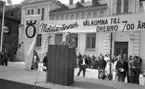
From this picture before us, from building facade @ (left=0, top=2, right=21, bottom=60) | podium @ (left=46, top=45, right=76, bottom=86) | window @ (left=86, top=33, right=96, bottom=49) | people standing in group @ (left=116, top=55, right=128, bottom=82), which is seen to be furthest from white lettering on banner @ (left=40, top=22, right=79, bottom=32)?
building facade @ (left=0, top=2, right=21, bottom=60)

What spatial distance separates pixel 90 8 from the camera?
2400 centimetres

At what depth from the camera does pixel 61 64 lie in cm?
454

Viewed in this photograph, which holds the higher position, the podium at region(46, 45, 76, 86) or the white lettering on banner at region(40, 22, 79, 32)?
the white lettering on banner at region(40, 22, 79, 32)

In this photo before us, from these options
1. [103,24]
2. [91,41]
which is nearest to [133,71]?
[103,24]

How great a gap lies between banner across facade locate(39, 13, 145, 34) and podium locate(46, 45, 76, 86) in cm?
126

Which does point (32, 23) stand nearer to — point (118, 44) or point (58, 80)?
point (58, 80)

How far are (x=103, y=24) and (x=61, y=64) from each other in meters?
1.77

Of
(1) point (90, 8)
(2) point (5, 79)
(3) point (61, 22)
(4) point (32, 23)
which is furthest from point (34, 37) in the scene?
(1) point (90, 8)

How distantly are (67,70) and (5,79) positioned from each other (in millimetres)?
1760

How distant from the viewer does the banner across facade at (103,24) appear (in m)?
5.00

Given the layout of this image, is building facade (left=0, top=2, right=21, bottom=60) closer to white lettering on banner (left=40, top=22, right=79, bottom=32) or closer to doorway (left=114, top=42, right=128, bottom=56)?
doorway (left=114, top=42, right=128, bottom=56)

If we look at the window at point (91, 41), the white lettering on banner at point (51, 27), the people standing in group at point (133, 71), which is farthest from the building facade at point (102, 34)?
the white lettering on banner at point (51, 27)

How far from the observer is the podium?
450 cm

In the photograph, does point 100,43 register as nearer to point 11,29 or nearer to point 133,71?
point 133,71
